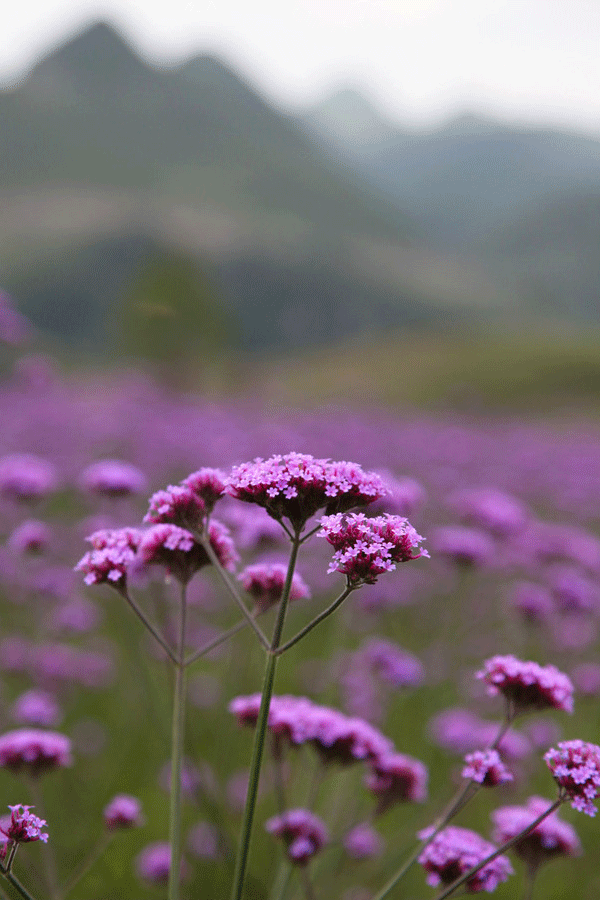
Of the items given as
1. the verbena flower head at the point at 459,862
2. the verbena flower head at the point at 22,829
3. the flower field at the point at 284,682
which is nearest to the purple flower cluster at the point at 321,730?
the flower field at the point at 284,682

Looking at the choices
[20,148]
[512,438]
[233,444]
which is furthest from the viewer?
[20,148]

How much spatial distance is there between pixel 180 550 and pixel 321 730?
857mm

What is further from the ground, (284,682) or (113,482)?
(284,682)

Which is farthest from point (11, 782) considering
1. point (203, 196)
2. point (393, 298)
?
point (203, 196)

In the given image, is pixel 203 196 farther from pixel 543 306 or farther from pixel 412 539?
pixel 412 539

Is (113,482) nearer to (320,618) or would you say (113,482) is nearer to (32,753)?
(32,753)

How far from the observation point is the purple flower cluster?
2639 millimetres

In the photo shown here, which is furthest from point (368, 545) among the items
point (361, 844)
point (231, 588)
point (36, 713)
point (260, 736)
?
point (36, 713)

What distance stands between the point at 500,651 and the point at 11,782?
4706 mm

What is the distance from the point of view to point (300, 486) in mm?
1961

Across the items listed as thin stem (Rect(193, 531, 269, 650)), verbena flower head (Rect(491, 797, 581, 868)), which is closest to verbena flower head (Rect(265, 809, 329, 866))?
verbena flower head (Rect(491, 797, 581, 868))

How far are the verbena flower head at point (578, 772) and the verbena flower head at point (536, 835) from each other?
1.76 feet

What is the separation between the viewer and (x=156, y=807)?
5047 millimetres

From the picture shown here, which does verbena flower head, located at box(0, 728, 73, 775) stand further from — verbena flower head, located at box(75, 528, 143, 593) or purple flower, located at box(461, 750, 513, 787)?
purple flower, located at box(461, 750, 513, 787)
